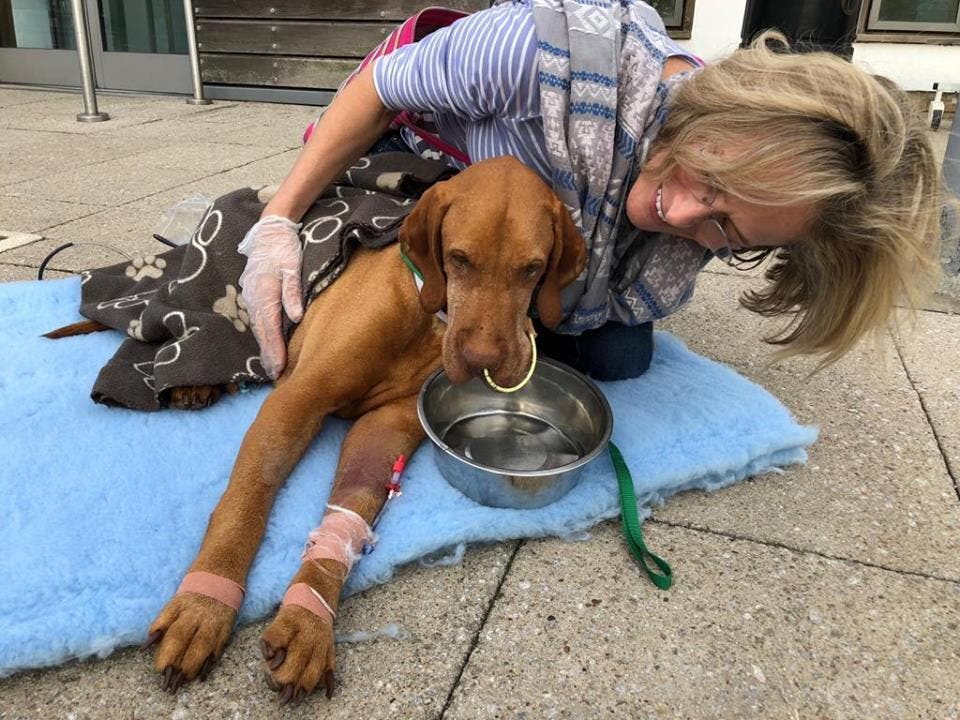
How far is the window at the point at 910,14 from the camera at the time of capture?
7.82 m

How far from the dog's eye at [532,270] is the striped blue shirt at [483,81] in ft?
1.36

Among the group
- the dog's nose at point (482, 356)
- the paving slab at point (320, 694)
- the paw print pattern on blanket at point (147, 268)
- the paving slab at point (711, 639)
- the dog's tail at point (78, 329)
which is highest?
the dog's nose at point (482, 356)

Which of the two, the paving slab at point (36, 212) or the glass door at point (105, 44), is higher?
the glass door at point (105, 44)

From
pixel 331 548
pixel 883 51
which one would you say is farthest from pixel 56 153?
pixel 883 51

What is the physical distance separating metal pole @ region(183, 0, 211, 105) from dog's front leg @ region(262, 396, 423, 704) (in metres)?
7.61

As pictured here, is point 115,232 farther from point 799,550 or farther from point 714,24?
point 714,24

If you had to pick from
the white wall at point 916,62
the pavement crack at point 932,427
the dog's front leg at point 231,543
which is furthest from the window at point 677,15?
the dog's front leg at point 231,543

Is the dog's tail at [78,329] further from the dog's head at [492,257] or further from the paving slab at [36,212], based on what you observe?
the paving slab at [36,212]

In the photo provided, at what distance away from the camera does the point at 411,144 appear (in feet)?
9.99

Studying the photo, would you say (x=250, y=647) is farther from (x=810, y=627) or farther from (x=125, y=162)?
(x=125, y=162)

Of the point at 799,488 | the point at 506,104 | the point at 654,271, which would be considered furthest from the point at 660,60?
the point at 799,488

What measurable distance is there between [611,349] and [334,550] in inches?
56.0

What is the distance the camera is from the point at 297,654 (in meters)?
1.59

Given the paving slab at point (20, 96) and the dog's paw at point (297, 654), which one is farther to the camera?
the paving slab at point (20, 96)
